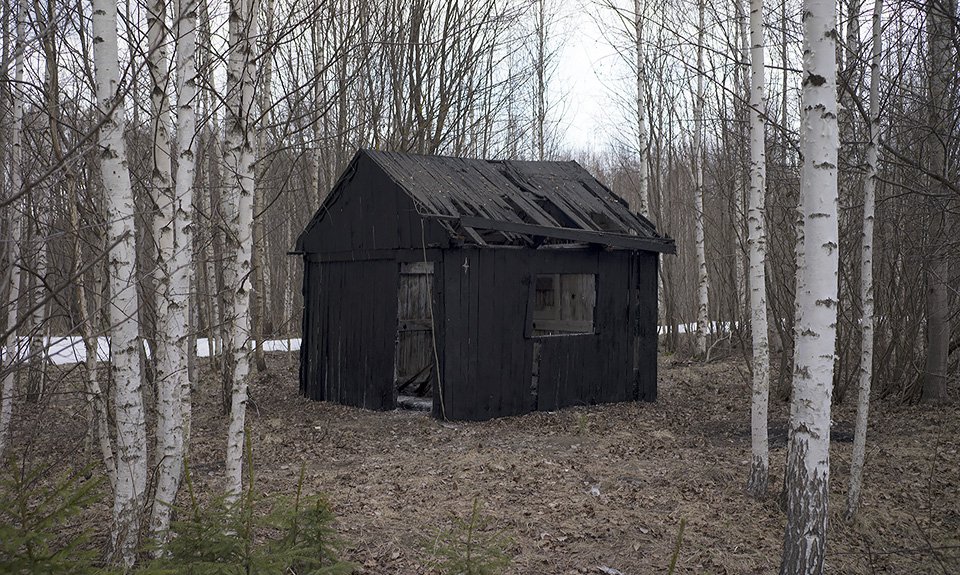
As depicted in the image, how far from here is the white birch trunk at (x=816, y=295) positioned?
15.6 ft

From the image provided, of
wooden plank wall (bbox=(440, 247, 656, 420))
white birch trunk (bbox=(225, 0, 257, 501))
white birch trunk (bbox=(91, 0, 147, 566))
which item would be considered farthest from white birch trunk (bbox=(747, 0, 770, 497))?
white birch trunk (bbox=(91, 0, 147, 566))

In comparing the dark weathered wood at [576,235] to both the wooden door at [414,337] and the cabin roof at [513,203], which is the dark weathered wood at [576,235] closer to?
the cabin roof at [513,203]

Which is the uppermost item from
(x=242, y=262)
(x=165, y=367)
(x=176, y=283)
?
(x=242, y=262)

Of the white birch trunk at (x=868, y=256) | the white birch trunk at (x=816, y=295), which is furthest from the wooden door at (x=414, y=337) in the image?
the white birch trunk at (x=816, y=295)

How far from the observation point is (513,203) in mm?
→ 12211

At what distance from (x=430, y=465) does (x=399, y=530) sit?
2202 mm

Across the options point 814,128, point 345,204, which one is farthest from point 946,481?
point 345,204

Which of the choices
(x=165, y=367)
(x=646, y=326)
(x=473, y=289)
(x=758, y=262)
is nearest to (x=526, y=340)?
(x=473, y=289)

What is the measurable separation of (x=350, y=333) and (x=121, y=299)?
Result: 833cm

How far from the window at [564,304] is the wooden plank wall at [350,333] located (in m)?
2.64

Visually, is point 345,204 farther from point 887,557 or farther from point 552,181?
point 887,557

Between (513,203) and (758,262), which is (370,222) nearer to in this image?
(513,203)

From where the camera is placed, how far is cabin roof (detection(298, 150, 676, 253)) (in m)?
11.0

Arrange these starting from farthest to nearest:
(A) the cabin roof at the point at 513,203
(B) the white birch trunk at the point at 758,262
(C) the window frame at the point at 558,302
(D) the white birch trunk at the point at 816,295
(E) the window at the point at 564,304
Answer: (E) the window at the point at 564,304
(C) the window frame at the point at 558,302
(A) the cabin roof at the point at 513,203
(B) the white birch trunk at the point at 758,262
(D) the white birch trunk at the point at 816,295
